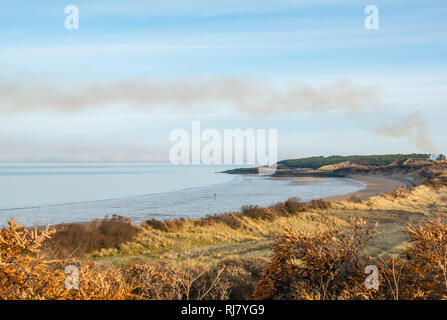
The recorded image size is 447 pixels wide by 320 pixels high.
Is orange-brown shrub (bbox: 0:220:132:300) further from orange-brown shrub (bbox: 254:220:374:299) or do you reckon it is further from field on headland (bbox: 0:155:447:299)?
orange-brown shrub (bbox: 254:220:374:299)

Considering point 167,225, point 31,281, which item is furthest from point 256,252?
point 31,281

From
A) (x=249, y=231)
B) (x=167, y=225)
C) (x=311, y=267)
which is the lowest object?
(x=249, y=231)

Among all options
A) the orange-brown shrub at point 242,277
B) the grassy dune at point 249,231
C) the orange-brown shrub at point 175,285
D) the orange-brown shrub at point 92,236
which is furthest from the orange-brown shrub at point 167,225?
the orange-brown shrub at point 175,285

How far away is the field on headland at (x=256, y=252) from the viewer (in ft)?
17.3

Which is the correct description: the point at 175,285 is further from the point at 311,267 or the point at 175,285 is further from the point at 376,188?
the point at 376,188

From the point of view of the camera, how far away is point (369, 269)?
521 cm

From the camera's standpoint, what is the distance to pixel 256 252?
13383 mm

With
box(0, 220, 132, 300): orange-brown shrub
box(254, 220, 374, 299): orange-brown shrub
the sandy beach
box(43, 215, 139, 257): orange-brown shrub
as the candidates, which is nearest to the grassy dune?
box(43, 215, 139, 257): orange-brown shrub

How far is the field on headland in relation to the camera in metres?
5.29

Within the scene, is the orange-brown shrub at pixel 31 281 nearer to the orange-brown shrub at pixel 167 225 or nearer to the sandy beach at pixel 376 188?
the orange-brown shrub at pixel 167 225

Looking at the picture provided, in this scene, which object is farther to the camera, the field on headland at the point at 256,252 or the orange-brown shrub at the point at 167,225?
the orange-brown shrub at the point at 167,225

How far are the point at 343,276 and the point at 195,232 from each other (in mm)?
15736

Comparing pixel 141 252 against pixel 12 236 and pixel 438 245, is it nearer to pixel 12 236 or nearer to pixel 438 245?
pixel 12 236
